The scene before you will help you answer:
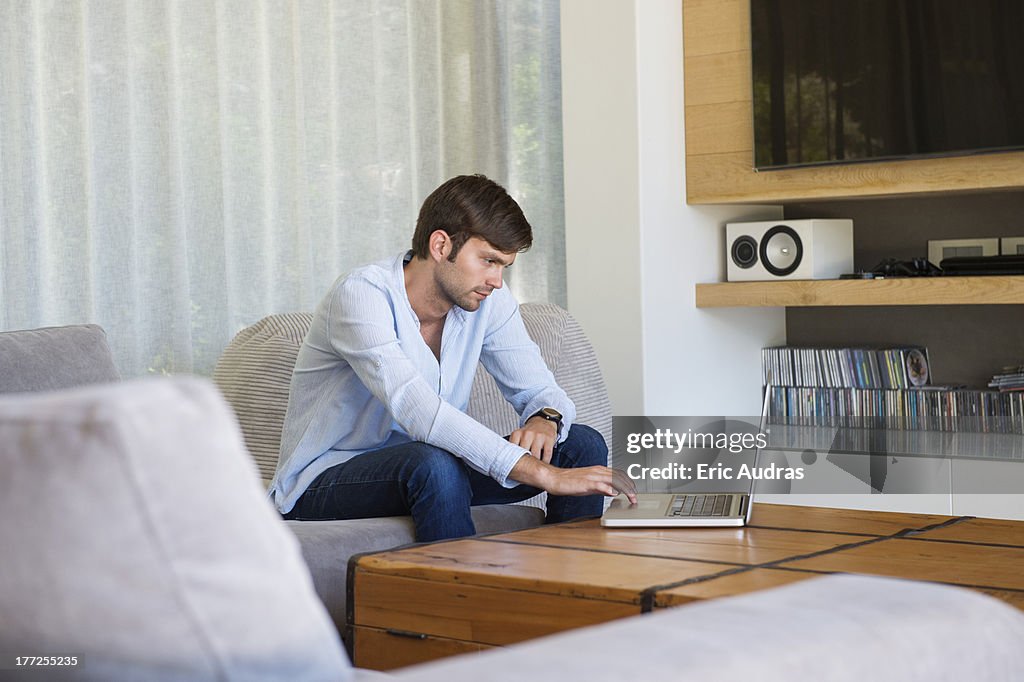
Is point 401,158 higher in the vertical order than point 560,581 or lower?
higher

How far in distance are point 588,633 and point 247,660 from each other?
21 centimetres

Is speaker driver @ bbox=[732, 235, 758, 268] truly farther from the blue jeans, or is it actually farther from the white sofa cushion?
the white sofa cushion

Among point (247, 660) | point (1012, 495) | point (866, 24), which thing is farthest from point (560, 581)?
point (866, 24)

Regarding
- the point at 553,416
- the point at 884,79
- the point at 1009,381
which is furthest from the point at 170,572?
the point at 1009,381

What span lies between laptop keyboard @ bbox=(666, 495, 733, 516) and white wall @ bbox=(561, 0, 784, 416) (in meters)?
1.62

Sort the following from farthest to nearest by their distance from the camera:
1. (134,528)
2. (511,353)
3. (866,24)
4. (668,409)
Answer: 1. (668,409)
2. (866,24)
3. (511,353)
4. (134,528)

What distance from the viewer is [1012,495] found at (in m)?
3.54

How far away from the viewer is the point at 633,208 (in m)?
3.88

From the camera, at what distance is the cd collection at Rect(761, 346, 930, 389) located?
4.11 meters

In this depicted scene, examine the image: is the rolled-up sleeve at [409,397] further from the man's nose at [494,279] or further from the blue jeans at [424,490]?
the man's nose at [494,279]

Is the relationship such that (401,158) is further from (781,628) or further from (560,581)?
(781,628)

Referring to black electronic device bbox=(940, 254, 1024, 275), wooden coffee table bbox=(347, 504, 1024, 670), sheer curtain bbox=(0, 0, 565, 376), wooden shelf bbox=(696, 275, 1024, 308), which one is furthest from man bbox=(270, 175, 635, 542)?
black electronic device bbox=(940, 254, 1024, 275)

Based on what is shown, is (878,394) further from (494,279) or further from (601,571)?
(601,571)

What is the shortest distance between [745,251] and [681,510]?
2063mm
